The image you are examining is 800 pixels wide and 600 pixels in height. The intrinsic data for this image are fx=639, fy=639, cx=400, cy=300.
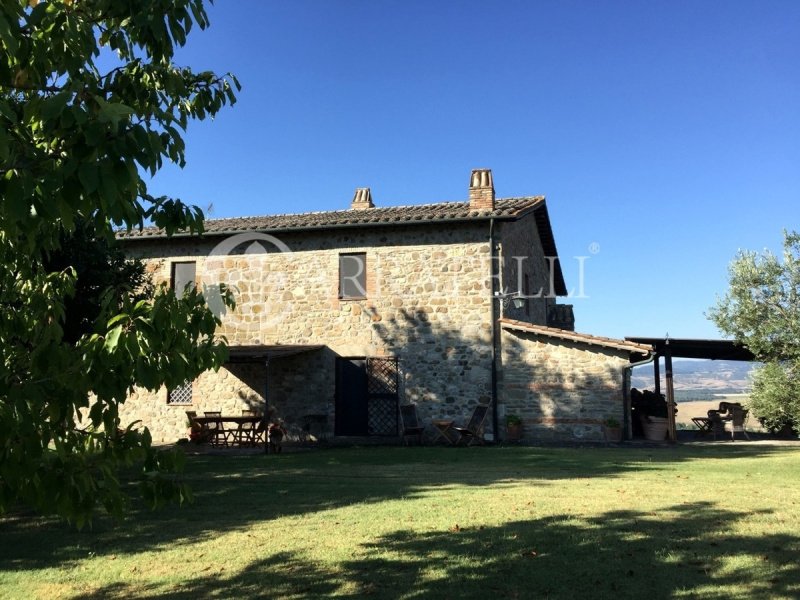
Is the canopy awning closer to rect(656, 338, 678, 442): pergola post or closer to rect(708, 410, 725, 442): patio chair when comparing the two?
rect(656, 338, 678, 442): pergola post

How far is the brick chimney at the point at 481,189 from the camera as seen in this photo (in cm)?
1513

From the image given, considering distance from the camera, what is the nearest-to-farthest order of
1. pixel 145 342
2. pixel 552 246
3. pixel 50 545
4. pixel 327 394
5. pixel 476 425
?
pixel 145 342 → pixel 50 545 → pixel 476 425 → pixel 327 394 → pixel 552 246

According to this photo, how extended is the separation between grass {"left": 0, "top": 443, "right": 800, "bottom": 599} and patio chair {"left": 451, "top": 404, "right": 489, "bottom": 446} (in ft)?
16.4

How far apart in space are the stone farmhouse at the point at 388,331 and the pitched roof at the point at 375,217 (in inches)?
2.0

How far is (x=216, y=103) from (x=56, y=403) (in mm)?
2299

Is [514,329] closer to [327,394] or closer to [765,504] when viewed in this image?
[327,394]

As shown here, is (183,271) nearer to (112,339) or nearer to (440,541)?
(440,541)

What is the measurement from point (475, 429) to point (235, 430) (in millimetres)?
5415

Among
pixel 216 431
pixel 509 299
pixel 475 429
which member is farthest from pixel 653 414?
pixel 216 431

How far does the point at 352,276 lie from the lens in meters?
15.7

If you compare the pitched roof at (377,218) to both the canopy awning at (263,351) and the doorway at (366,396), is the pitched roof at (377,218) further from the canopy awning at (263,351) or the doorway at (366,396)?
the doorway at (366,396)

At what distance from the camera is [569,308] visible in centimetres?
2164

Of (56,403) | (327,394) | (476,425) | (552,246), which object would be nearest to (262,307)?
(327,394)

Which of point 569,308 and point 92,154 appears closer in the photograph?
point 92,154
